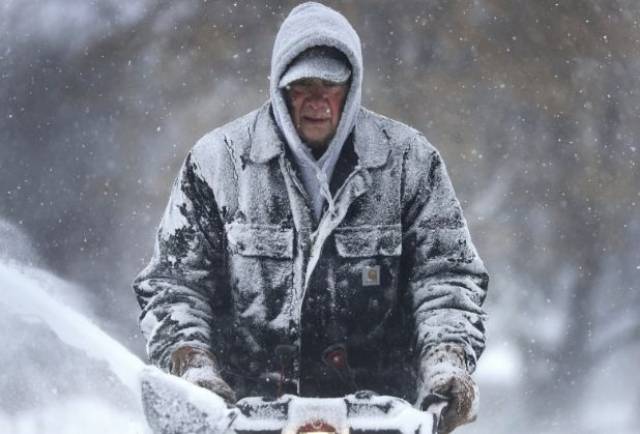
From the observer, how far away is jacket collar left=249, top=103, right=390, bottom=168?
12.8 ft

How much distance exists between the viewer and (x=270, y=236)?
385 cm

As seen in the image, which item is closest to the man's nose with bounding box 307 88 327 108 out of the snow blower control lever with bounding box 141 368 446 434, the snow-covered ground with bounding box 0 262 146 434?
the snow blower control lever with bounding box 141 368 446 434

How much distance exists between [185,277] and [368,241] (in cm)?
52

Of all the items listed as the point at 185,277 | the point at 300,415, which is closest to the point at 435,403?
the point at 300,415

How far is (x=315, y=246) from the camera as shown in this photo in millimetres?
3807

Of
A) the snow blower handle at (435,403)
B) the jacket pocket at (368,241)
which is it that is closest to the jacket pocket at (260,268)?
the jacket pocket at (368,241)

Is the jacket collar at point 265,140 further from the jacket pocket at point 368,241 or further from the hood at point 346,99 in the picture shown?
the jacket pocket at point 368,241

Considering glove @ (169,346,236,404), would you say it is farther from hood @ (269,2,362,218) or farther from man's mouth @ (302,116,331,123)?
man's mouth @ (302,116,331,123)

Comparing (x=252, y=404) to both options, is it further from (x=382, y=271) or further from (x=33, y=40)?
(x=33, y=40)

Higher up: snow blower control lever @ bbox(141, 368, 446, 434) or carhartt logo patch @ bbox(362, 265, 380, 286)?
carhartt logo patch @ bbox(362, 265, 380, 286)

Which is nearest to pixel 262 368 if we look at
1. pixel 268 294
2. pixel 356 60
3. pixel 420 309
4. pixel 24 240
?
pixel 268 294

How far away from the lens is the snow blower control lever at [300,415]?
2.73 m

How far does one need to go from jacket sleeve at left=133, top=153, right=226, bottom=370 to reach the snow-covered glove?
0.60 meters

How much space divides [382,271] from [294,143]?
0.44 meters
